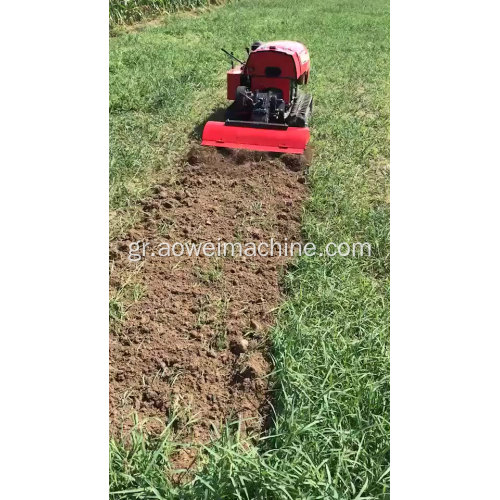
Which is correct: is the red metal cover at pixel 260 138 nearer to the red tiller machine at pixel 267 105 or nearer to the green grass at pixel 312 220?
the red tiller machine at pixel 267 105

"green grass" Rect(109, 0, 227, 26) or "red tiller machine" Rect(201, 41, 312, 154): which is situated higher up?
"green grass" Rect(109, 0, 227, 26)

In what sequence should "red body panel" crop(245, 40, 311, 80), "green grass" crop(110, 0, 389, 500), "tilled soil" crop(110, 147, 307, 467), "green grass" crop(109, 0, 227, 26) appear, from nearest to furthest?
"green grass" crop(110, 0, 389, 500)
"tilled soil" crop(110, 147, 307, 467)
"red body panel" crop(245, 40, 311, 80)
"green grass" crop(109, 0, 227, 26)

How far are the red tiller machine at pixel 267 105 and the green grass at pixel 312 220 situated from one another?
246mm

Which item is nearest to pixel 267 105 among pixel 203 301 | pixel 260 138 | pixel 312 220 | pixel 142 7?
pixel 260 138

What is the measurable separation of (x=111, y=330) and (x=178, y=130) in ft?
7.50

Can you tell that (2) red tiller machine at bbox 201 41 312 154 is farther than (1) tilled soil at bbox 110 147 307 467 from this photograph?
Yes

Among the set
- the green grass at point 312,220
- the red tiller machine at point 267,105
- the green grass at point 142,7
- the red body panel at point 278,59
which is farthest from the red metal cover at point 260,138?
the green grass at point 142,7

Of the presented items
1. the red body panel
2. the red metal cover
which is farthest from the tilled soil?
the red body panel

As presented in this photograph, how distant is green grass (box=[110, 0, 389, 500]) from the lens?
2203 millimetres

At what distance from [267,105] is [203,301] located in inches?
74.4

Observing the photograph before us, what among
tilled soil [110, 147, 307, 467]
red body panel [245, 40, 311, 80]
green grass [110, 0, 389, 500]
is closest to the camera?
green grass [110, 0, 389, 500]

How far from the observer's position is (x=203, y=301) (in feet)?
10.4

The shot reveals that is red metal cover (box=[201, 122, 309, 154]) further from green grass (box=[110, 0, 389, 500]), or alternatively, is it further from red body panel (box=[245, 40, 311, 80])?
red body panel (box=[245, 40, 311, 80])

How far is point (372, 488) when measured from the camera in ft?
7.19
